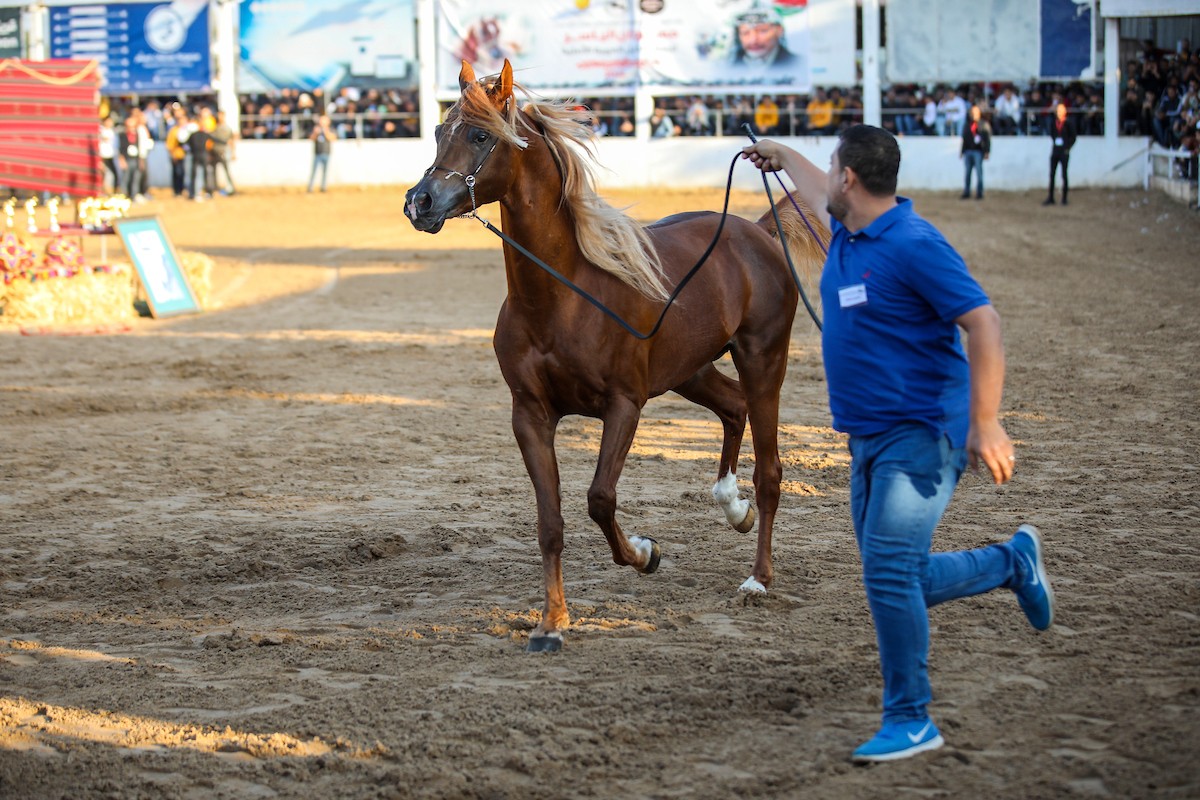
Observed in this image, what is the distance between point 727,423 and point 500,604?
1.69 m

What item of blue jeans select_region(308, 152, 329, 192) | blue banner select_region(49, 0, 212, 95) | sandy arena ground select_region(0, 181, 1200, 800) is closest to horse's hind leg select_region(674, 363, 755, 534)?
sandy arena ground select_region(0, 181, 1200, 800)

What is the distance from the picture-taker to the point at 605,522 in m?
5.52

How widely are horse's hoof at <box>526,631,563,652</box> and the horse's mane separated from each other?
1560 millimetres

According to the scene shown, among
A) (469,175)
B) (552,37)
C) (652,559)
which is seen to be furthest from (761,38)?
(469,175)

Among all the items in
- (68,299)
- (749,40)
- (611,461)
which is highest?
(749,40)

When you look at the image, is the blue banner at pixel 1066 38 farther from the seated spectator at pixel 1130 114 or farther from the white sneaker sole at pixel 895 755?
the white sneaker sole at pixel 895 755

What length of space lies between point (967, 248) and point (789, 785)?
17198 mm

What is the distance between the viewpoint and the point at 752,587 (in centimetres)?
576

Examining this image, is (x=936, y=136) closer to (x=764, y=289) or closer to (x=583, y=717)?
(x=764, y=289)

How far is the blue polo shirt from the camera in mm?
3875

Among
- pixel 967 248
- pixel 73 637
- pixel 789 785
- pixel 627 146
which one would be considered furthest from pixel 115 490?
pixel 627 146

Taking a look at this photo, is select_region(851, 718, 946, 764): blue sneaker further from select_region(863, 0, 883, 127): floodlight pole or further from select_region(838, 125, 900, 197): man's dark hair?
select_region(863, 0, 883, 127): floodlight pole

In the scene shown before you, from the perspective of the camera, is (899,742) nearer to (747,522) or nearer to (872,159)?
(872,159)

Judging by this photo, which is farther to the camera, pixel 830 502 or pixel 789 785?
pixel 830 502
